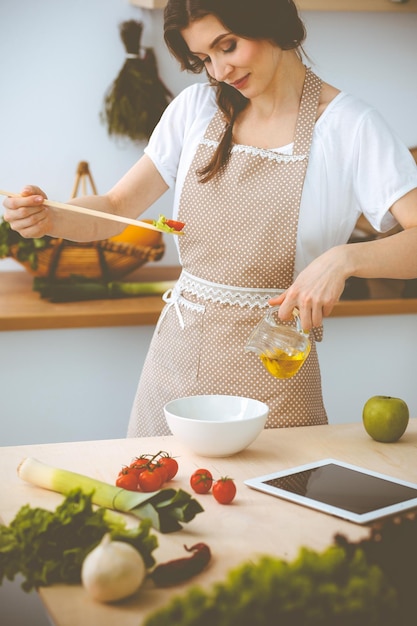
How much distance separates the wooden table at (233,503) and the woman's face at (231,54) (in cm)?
71

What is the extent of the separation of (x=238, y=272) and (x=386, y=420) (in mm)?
499

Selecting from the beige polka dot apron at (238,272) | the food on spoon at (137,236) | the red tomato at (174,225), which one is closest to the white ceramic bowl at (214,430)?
the beige polka dot apron at (238,272)

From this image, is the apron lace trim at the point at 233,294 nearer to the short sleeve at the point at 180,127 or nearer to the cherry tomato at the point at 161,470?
the short sleeve at the point at 180,127

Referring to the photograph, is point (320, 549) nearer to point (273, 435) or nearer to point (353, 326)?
point (273, 435)

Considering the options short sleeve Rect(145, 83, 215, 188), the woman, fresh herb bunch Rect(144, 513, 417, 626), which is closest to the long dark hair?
the woman

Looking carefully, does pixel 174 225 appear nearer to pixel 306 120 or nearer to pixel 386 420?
pixel 306 120

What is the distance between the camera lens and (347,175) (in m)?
1.87

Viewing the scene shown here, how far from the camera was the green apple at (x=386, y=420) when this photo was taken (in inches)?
62.4

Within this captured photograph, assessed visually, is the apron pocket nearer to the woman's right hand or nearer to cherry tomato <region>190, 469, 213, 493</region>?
the woman's right hand

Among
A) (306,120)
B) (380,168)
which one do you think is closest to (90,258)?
(306,120)

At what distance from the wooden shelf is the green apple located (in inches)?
67.8

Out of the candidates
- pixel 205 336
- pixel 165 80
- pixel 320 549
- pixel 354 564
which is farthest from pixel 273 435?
pixel 165 80

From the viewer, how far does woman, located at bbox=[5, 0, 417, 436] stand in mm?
1787

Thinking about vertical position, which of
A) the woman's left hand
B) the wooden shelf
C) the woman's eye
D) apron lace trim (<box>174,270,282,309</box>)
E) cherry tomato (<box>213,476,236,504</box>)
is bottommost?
cherry tomato (<box>213,476,236,504</box>)
